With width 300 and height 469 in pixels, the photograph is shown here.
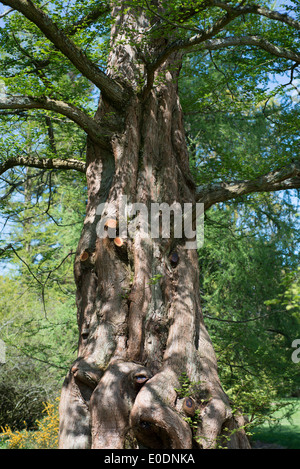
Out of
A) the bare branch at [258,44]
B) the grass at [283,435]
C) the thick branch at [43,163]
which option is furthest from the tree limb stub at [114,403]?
the grass at [283,435]

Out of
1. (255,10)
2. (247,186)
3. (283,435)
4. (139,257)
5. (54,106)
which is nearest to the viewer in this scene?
(255,10)

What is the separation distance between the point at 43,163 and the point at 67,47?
242 centimetres

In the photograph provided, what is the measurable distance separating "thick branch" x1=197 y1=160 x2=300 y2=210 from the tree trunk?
27cm

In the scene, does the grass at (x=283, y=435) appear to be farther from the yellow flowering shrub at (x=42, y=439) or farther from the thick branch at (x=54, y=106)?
the thick branch at (x=54, y=106)

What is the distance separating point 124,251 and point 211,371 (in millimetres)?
1553

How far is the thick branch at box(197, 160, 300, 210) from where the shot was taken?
5848mm

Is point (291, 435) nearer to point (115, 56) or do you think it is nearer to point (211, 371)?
point (211, 371)

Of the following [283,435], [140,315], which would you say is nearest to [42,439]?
[140,315]

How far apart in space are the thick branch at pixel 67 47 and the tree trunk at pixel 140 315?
283mm

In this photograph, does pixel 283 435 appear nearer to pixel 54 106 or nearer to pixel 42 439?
pixel 42 439

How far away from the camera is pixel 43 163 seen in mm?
6727

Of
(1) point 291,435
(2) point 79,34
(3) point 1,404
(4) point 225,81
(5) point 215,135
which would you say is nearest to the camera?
(2) point 79,34

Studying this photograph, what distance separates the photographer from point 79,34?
18.4 feet

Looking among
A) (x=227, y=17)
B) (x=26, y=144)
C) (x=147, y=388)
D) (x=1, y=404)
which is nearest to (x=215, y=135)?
(x=26, y=144)
